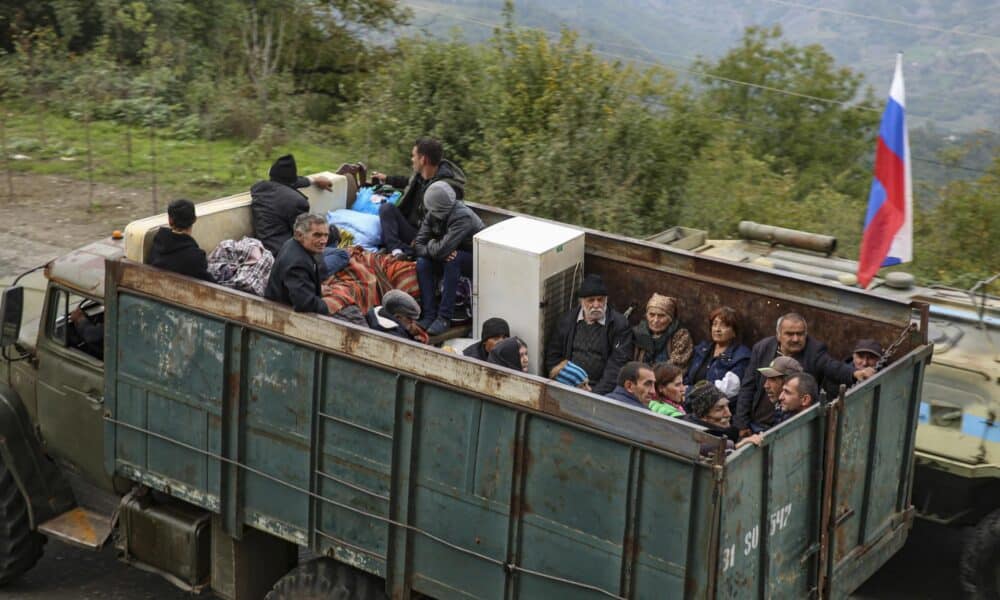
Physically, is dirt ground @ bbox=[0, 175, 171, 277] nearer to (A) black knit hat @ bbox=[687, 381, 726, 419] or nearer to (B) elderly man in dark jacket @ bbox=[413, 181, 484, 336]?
(B) elderly man in dark jacket @ bbox=[413, 181, 484, 336]

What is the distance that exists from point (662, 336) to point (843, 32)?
23.7 meters

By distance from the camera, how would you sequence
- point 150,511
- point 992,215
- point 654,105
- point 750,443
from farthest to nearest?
point 654,105 < point 992,215 < point 150,511 < point 750,443

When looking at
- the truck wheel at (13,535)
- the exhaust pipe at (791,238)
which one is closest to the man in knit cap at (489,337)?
the truck wheel at (13,535)

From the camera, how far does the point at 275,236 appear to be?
8203 mm

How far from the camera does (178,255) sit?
719 centimetres

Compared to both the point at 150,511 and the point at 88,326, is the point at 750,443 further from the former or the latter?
the point at 88,326

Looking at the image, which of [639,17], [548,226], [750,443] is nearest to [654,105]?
[548,226]

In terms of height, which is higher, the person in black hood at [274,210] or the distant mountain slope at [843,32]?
the distant mountain slope at [843,32]

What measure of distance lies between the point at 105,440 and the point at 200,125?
39.5ft

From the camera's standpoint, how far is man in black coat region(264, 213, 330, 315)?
6.57 meters

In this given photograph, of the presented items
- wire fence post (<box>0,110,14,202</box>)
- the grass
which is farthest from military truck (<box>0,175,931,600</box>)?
wire fence post (<box>0,110,14,202</box>)

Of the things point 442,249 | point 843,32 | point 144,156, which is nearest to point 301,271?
point 442,249

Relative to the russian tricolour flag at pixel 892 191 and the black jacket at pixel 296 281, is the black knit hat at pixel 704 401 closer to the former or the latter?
the russian tricolour flag at pixel 892 191

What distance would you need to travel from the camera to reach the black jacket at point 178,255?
7.18 m
